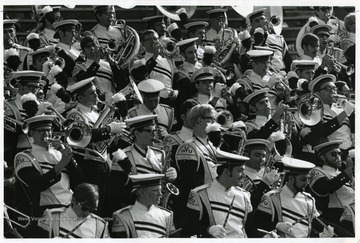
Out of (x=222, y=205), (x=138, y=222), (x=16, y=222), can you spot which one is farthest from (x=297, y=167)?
(x=16, y=222)

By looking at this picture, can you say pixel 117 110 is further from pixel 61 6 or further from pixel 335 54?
pixel 335 54

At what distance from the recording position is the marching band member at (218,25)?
12672 mm

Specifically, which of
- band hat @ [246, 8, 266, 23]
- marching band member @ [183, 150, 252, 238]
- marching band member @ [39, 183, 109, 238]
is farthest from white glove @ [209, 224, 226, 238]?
band hat @ [246, 8, 266, 23]

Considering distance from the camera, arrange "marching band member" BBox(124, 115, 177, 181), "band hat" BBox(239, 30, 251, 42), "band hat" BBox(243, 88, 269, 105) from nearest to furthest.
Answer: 1. "marching band member" BBox(124, 115, 177, 181)
2. "band hat" BBox(243, 88, 269, 105)
3. "band hat" BBox(239, 30, 251, 42)

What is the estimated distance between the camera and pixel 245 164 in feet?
37.4

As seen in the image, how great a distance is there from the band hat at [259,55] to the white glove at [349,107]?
0.90m

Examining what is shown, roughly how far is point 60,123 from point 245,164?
170 centimetres

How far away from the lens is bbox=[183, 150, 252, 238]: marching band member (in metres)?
10.8

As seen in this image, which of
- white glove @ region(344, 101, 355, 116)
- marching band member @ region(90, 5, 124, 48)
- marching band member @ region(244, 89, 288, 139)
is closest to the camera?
marching band member @ region(244, 89, 288, 139)

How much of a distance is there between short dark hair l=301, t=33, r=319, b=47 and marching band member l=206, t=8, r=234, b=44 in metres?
0.78

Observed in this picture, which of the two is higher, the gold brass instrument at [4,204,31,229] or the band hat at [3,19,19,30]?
the band hat at [3,19,19,30]

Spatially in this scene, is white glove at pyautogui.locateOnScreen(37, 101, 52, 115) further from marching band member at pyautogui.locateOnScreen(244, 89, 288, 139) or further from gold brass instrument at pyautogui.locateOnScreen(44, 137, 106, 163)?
marching band member at pyautogui.locateOnScreen(244, 89, 288, 139)

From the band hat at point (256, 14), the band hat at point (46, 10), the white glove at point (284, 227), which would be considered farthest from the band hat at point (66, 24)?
the white glove at point (284, 227)

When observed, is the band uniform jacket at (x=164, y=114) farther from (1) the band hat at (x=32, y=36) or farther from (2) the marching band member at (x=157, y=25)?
Result: (1) the band hat at (x=32, y=36)
